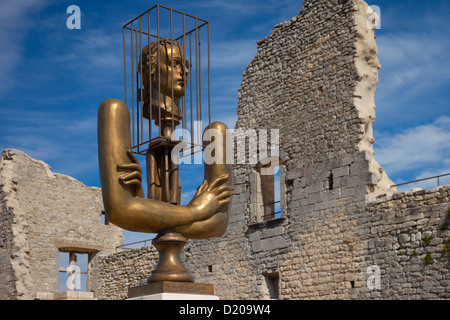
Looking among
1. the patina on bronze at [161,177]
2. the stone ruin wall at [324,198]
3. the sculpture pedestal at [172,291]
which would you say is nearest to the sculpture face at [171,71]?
the patina on bronze at [161,177]

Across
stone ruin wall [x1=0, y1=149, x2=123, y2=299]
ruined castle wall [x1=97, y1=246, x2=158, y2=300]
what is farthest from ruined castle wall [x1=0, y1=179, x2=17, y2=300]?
ruined castle wall [x1=97, y1=246, x2=158, y2=300]

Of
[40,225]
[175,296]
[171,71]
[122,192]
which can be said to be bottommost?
[175,296]

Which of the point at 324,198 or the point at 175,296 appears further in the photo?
the point at 324,198

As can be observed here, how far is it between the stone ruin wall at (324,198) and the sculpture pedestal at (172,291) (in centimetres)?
588

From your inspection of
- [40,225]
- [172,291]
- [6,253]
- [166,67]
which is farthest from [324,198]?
[6,253]

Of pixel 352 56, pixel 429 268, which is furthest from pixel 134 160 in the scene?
pixel 352 56

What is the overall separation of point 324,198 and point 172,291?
7.29 meters

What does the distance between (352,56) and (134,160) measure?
7.61m

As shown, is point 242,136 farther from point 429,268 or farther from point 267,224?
point 429,268

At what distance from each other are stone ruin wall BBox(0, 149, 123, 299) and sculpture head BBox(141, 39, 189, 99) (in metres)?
13.5

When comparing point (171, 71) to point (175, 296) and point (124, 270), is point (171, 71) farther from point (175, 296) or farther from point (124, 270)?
point (124, 270)

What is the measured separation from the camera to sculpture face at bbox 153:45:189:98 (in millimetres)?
5980

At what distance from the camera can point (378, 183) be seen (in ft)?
38.2

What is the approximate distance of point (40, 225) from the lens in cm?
1952
